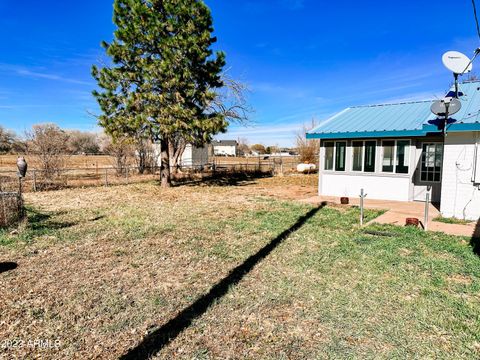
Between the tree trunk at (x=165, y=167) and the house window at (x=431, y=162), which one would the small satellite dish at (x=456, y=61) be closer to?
the house window at (x=431, y=162)

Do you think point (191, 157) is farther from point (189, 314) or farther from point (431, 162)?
point (189, 314)

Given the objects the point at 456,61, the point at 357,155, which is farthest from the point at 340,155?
the point at 456,61

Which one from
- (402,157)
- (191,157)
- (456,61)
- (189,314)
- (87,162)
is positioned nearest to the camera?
(189,314)

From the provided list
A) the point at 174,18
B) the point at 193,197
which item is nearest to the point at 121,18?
the point at 174,18

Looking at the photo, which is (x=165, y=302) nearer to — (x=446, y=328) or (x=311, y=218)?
(x=446, y=328)

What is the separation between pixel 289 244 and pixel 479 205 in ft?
18.2

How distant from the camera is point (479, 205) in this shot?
26.4ft

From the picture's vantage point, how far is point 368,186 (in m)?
11.8

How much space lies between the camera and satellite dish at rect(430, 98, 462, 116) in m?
7.44

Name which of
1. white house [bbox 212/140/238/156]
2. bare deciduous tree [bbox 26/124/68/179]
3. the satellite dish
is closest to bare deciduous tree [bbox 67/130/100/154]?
bare deciduous tree [bbox 26/124/68/179]

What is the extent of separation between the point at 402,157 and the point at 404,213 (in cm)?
293

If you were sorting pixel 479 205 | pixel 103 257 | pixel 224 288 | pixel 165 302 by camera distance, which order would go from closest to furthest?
pixel 165 302
pixel 224 288
pixel 103 257
pixel 479 205

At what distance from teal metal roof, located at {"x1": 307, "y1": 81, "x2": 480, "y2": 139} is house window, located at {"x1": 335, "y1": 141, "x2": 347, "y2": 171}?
567 millimetres

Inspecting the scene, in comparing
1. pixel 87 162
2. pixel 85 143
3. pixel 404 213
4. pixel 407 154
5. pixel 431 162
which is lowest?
pixel 404 213
